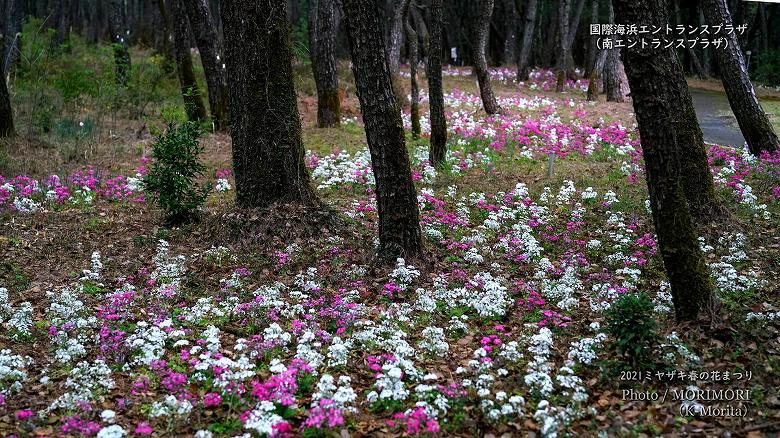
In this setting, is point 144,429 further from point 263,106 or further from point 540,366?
point 263,106

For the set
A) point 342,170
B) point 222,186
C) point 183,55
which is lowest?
point 222,186

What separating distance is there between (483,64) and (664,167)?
13.7 m

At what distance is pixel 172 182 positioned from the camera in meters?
9.48

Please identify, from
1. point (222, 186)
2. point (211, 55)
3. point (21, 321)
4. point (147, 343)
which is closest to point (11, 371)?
point (147, 343)

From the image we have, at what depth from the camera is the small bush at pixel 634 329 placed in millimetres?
5344

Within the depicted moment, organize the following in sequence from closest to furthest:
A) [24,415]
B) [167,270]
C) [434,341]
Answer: [24,415] < [434,341] < [167,270]

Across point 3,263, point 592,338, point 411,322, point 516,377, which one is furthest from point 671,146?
point 3,263

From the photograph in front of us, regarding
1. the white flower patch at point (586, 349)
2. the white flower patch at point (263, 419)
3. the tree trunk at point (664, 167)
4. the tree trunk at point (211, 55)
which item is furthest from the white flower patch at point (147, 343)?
the tree trunk at point (211, 55)

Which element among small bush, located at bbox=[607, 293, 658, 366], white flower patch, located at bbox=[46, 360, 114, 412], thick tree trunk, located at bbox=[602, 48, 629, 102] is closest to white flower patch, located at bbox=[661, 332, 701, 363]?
small bush, located at bbox=[607, 293, 658, 366]

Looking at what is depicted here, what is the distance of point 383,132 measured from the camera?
770 centimetres

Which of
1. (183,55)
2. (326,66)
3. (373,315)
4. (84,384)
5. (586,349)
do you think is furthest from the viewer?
(326,66)

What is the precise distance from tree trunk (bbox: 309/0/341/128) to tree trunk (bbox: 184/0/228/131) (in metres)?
2.50

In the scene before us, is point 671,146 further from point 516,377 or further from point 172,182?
point 172,182

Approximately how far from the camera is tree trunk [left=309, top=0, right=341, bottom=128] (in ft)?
54.6
